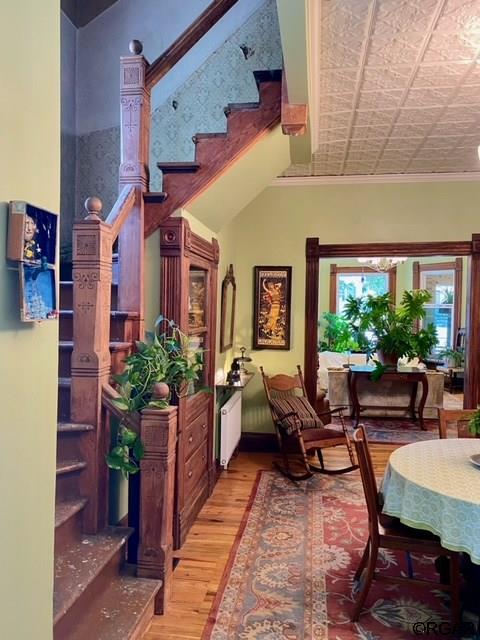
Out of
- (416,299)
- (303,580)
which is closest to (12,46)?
(303,580)

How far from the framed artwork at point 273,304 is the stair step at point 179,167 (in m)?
2.45

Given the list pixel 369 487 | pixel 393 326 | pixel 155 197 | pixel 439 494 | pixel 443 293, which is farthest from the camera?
pixel 443 293

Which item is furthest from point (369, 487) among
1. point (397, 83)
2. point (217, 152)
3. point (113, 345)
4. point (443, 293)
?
point (443, 293)

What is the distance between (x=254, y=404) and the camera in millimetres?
5148

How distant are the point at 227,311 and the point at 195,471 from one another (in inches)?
69.0

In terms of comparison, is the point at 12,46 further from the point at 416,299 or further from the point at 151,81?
the point at 416,299

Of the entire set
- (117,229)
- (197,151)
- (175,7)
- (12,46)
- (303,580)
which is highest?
(175,7)

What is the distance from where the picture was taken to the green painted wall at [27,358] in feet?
3.38

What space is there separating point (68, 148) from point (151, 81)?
1.33 meters

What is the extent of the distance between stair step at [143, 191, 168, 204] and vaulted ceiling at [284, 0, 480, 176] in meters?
1.10

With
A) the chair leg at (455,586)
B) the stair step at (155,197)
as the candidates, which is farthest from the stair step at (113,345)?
the chair leg at (455,586)

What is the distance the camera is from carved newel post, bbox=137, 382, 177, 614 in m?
2.19

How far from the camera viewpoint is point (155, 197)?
2773 millimetres

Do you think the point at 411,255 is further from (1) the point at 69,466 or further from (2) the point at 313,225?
(1) the point at 69,466
